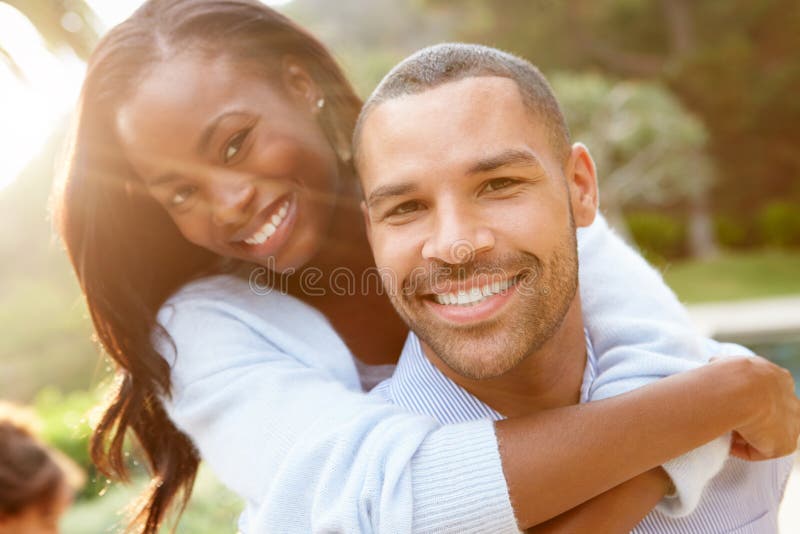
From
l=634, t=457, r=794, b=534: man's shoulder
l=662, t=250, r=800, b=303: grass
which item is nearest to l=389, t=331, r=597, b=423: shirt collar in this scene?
l=634, t=457, r=794, b=534: man's shoulder

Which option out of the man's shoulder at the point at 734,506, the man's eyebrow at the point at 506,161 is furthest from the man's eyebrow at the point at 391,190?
the man's shoulder at the point at 734,506

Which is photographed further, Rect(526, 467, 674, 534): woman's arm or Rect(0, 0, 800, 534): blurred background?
Rect(0, 0, 800, 534): blurred background

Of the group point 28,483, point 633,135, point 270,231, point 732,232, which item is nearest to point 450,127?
point 270,231

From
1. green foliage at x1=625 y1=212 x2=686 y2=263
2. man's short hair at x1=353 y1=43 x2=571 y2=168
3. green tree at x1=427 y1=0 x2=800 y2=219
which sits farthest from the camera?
green foliage at x1=625 y1=212 x2=686 y2=263

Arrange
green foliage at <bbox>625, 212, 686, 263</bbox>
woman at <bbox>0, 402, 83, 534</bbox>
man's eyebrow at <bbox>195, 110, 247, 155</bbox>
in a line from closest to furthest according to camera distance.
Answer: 1. man's eyebrow at <bbox>195, 110, 247, 155</bbox>
2. woman at <bbox>0, 402, 83, 534</bbox>
3. green foliage at <bbox>625, 212, 686, 263</bbox>

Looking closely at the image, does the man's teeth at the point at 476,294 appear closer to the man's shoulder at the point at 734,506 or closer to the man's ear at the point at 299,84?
the man's shoulder at the point at 734,506

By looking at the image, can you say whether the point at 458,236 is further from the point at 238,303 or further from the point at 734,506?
the point at 734,506

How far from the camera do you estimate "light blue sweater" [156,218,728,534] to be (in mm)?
1499

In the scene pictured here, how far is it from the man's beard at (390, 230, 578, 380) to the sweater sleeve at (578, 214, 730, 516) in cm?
25

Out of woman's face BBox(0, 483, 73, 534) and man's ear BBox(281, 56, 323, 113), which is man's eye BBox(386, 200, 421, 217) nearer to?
man's ear BBox(281, 56, 323, 113)

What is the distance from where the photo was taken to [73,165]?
2.24m

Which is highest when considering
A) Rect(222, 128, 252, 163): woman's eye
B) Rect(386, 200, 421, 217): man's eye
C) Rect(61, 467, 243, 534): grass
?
Rect(222, 128, 252, 163): woman's eye

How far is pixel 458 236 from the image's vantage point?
1.59 m

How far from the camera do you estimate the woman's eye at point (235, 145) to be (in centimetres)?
207
